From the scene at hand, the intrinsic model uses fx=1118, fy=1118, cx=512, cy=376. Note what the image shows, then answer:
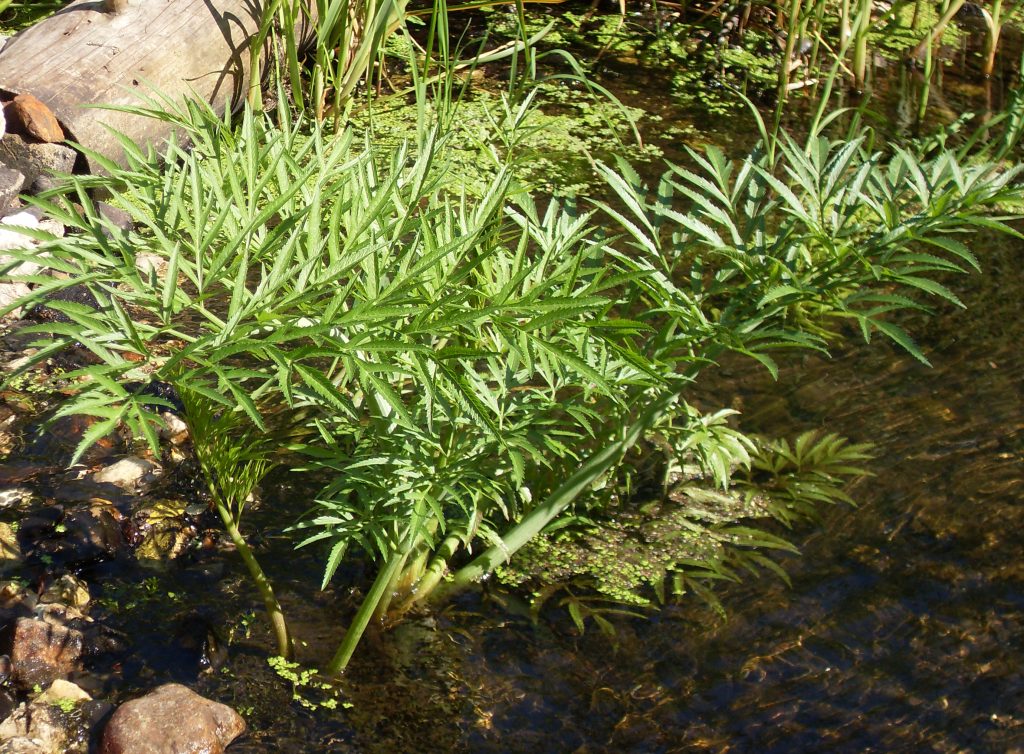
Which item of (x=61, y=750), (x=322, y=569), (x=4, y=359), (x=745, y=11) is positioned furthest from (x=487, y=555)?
(x=745, y=11)

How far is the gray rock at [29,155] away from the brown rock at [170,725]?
7.65 feet

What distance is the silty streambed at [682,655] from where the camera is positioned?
83.8 inches

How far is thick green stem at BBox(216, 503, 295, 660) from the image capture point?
2025 mm

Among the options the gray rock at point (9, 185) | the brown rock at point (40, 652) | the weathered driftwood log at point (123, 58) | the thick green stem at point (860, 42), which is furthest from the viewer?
the thick green stem at point (860, 42)

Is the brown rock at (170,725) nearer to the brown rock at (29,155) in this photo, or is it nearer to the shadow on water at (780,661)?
the shadow on water at (780,661)

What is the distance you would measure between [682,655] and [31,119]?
2.85 meters

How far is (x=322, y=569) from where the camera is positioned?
2463 millimetres

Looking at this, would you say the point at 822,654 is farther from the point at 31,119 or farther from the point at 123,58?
the point at 123,58

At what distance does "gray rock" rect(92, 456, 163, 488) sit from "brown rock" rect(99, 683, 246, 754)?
2.44 feet

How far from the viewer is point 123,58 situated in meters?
4.10

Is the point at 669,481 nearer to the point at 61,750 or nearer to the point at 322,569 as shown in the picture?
the point at 322,569

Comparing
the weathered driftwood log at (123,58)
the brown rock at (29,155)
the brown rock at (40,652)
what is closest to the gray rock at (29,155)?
the brown rock at (29,155)

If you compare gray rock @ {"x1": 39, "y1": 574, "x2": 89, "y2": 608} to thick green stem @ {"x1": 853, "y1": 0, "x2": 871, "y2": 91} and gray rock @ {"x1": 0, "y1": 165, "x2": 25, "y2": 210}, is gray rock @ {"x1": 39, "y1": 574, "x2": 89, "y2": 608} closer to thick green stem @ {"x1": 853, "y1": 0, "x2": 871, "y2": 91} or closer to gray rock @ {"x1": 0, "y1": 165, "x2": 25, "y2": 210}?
gray rock @ {"x1": 0, "y1": 165, "x2": 25, "y2": 210}

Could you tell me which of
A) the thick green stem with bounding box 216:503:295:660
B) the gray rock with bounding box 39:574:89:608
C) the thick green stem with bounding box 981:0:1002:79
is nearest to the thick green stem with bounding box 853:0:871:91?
the thick green stem with bounding box 981:0:1002:79
